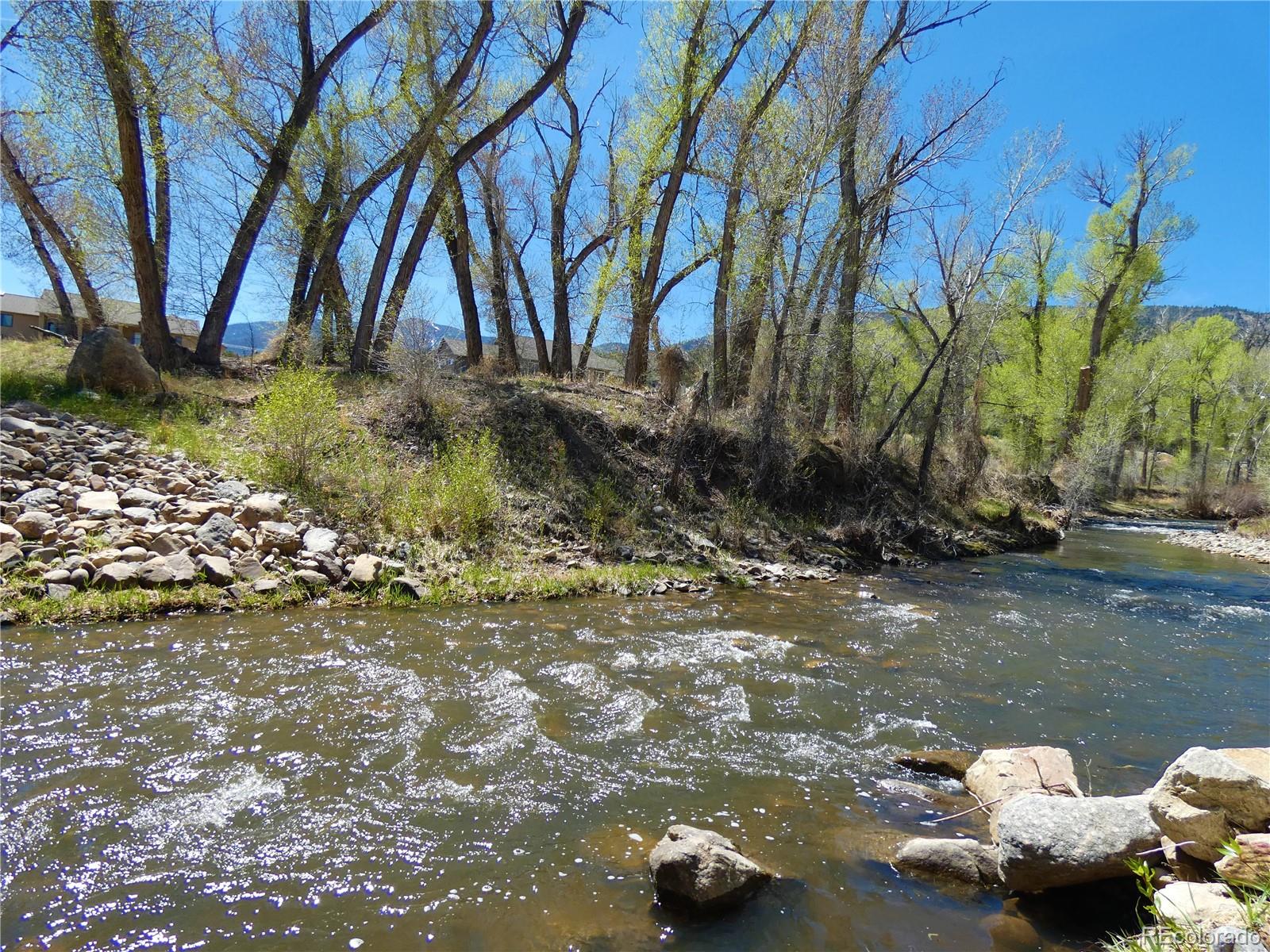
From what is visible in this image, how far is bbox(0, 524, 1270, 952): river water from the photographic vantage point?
2727 millimetres

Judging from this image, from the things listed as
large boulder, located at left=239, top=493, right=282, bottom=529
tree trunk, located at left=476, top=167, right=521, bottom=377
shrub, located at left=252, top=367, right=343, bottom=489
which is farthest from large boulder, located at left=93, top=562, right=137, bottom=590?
tree trunk, located at left=476, top=167, right=521, bottom=377

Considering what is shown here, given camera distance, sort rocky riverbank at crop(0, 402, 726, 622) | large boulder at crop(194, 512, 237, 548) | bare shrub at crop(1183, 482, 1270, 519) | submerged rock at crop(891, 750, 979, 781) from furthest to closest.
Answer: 1. bare shrub at crop(1183, 482, 1270, 519)
2. large boulder at crop(194, 512, 237, 548)
3. rocky riverbank at crop(0, 402, 726, 622)
4. submerged rock at crop(891, 750, 979, 781)

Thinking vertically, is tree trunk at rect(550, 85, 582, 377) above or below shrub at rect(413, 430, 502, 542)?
above

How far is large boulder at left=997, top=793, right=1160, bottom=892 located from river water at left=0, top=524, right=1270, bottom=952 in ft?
0.59

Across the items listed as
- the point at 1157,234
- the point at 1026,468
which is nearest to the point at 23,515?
the point at 1026,468

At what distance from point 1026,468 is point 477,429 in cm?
2554

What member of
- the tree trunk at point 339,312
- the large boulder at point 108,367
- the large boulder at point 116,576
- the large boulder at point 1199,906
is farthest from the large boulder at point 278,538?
the tree trunk at point 339,312

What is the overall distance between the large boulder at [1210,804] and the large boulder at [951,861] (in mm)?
803

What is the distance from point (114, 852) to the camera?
9.68 ft

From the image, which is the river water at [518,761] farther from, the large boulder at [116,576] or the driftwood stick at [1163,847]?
the large boulder at [116,576]

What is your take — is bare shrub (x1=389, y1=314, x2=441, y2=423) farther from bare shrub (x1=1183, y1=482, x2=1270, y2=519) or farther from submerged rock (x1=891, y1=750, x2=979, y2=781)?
bare shrub (x1=1183, y1=482, x2=1270, y2=519)

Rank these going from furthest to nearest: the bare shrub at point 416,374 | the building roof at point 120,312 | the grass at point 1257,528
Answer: the building roof at point 120,312, the grass at point 1257,528, the bare shrub at point 416,374

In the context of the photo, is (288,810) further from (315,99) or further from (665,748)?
(315,99)

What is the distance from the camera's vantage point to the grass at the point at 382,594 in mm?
A: 5863
